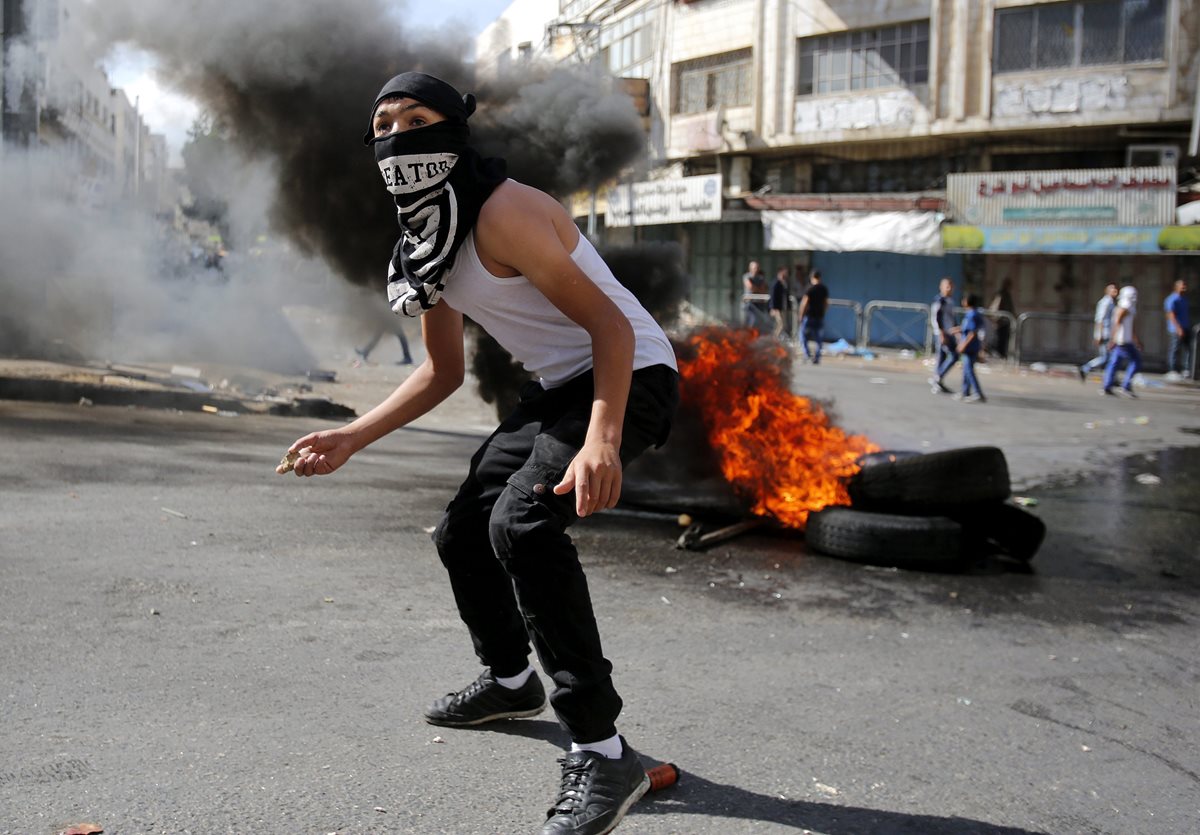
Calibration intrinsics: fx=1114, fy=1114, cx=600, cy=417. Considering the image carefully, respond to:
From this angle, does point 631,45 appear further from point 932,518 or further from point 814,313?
point 932,518

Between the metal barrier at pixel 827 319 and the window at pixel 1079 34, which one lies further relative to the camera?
the metal barrier at pixel 827 319

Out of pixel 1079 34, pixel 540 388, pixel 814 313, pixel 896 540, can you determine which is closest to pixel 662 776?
pixel 540 388

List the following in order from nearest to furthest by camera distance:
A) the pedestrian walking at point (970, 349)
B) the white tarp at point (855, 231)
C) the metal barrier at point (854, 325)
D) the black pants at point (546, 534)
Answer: the black pants at point (546, 534), the pedestrian walking at point (970, 349), the white tarp at point (855, 231), the metal barrier at point (854, 325)

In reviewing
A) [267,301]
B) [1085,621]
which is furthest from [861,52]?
[1085,621]

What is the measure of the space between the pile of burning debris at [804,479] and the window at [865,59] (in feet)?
70.0

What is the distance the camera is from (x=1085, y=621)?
16.2 ft

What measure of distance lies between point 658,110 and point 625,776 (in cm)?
3071

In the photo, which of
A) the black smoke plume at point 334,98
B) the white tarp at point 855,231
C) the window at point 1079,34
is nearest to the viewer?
the black smoke plume at point 334,98

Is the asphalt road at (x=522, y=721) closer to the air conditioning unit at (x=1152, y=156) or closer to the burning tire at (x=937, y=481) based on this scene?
the burning tire at (x=937, y=481)

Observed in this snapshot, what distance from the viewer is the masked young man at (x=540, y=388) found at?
2.59 meters

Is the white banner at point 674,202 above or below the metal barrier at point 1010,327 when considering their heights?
above

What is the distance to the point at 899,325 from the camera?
2530cm

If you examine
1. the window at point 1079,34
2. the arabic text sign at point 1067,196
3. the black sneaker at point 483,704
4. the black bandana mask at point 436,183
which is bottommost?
the black sneaker at point 483,704

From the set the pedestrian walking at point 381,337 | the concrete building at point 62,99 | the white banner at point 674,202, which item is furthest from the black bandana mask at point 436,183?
the white banner at point 674,202
